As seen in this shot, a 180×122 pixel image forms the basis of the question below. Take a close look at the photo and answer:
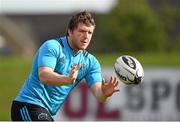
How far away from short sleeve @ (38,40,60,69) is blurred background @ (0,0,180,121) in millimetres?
9131

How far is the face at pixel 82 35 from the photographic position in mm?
7887

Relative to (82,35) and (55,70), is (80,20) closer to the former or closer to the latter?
(82,35)

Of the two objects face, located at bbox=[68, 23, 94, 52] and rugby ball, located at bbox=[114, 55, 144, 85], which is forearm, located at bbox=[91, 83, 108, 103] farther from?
face, located at bbox=[68, 23, 94, 52]

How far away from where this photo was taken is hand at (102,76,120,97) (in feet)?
26.3

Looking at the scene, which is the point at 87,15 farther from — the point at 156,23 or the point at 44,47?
the point at 156,23

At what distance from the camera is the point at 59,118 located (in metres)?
17.1

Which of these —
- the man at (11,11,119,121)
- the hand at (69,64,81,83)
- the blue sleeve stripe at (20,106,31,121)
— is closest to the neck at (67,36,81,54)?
the man at (11,11,119,121)

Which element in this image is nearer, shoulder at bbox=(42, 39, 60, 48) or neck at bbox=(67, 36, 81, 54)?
shoulder at bbox=(42, 39, 60, 48)

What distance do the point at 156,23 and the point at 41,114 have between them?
28577mm

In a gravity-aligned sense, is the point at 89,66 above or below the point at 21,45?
below

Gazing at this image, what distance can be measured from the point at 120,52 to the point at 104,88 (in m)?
27.4

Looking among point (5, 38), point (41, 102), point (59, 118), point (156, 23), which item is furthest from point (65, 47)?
point (5, 38)

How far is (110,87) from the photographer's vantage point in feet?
26.6

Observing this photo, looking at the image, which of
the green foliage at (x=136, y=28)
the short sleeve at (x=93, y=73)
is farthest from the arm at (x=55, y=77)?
the green foliage at (x=136, y=28)
